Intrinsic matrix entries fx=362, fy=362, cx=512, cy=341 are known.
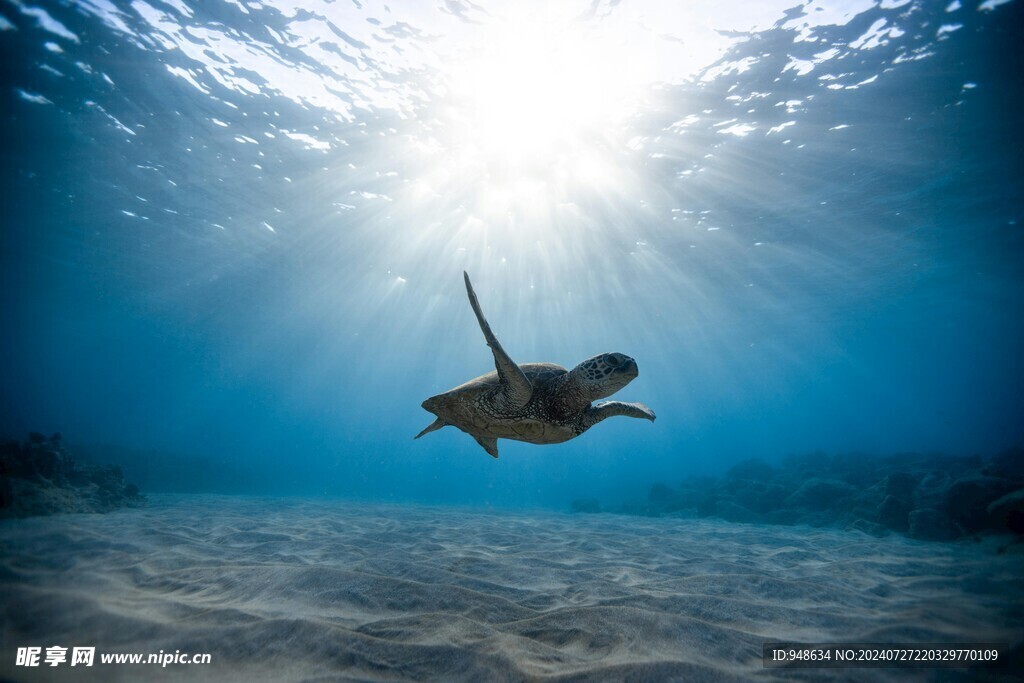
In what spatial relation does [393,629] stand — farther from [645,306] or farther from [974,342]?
[974,342]

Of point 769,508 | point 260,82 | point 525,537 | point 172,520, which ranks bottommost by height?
point 769,508

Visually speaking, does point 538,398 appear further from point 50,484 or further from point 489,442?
point 50,484

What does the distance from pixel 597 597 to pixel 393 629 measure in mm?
2314

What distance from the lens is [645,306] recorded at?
31.3 meters

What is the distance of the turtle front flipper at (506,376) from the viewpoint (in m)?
3.87

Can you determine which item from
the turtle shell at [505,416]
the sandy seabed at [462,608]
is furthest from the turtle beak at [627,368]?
the sandy seabed at [462,608]

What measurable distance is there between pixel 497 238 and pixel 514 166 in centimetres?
556

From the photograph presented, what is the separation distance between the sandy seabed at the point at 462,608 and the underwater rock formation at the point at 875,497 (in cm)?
180

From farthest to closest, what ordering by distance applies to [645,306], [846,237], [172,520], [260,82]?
[645,306] → [846,237] → [260,82] → [172,520]

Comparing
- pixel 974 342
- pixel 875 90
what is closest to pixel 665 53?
pixel 875 90

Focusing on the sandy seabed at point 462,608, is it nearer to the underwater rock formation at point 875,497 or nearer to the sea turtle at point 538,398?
the underwater rock formation at point 875,497

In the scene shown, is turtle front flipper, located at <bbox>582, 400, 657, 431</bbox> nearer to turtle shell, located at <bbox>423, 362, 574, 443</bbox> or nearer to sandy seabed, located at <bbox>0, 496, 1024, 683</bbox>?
turtle shell, located at <bbox>423, 362, 574, 443</bbox>

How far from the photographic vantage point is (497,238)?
21.2 m

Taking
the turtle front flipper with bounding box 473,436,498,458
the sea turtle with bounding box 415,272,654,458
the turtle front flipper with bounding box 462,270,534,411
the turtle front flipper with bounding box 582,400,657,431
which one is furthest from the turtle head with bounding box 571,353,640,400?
the turtle front flipper with bounding box 473,436,498,458
